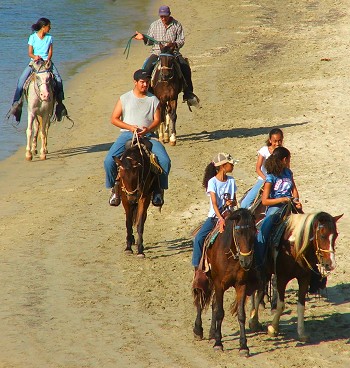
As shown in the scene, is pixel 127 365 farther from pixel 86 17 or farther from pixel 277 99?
pixel 86 17

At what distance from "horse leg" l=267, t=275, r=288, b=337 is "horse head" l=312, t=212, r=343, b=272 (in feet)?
2.40

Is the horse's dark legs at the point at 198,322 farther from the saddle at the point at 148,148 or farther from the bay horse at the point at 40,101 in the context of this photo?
the bay horse at the point at 40,101

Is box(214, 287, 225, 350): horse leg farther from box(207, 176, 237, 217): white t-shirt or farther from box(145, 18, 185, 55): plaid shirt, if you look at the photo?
box(145, 18, 185, 55): plaid shirt

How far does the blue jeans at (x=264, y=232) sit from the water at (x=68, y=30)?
1225cm

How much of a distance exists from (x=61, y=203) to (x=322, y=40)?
15.4m

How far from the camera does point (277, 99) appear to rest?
22922 mm

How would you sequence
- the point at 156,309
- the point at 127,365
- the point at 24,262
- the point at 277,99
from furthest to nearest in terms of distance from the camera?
the point at 277,99, the point at 24,262, the point at 156,309, the point at 127,365

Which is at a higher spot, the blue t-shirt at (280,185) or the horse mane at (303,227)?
the blue t-shirt at (280,185)

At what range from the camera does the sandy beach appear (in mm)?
10562

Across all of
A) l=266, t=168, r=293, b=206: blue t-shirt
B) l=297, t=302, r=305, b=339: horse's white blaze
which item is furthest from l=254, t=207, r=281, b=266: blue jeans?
l=297, t=302, r=305, b=339: horse's white blaze

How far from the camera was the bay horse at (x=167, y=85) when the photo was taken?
63.4 feet

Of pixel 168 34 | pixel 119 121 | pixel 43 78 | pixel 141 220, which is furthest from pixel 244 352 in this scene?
pixel 168 34

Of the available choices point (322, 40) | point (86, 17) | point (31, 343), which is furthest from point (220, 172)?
point (86, 17)

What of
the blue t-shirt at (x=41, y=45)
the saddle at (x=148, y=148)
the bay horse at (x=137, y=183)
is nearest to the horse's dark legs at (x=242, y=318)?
the bay horse at (x=137, y=183)
